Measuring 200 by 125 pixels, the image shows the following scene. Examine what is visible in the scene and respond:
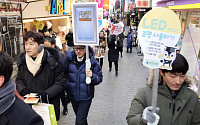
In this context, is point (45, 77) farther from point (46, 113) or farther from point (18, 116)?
point (18, 116)

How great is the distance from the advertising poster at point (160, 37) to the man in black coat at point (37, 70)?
5.49 ft

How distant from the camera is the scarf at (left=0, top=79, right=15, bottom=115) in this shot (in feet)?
5.22

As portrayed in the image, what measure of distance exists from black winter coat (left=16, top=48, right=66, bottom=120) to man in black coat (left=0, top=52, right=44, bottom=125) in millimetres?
1239

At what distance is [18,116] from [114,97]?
4718mm

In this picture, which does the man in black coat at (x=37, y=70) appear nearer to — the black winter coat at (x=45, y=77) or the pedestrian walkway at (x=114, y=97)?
the black winter coat at (x=45, y=77)

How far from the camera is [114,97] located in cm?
617

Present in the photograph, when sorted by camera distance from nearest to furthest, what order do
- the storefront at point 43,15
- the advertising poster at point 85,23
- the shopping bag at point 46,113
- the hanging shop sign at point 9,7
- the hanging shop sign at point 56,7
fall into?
the shopping bag at point 46,113, the advertising poster at point 85,23, the hanging shop sign at point 9,7, the storefront at point 43,15, the hanging shop sign at point 56,7

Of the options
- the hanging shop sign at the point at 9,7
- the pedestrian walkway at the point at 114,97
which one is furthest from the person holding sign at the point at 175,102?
the hanging shop sign at the point at 9,7

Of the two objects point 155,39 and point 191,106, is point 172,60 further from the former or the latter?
point 191,106

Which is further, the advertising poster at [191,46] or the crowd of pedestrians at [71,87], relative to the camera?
the advertising poster at [191,46]

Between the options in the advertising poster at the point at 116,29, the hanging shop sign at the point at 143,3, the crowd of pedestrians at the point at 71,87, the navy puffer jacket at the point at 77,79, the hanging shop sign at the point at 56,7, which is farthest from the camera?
the hanging shop sign at the point at 143,3

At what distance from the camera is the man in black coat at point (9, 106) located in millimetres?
1603

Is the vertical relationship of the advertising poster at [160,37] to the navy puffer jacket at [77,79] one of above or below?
above

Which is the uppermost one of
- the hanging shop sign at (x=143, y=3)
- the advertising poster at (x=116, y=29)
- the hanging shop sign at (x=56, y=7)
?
the hanging shop sign at (x=143, y=3)
